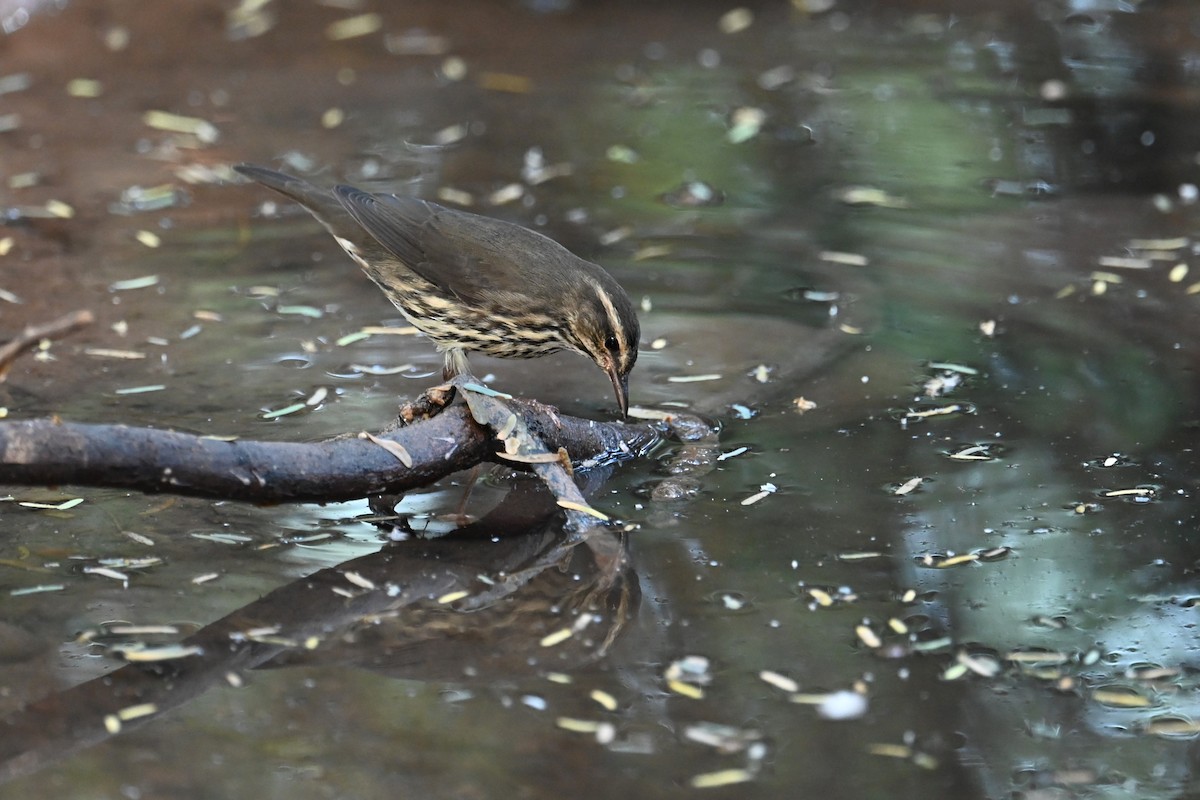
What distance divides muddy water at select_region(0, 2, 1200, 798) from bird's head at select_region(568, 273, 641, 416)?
40cm

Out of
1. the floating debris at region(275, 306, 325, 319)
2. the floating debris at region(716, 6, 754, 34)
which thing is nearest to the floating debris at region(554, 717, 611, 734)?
the floating debris at region(275, 306, 325, 319)

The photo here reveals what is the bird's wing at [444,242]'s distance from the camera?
5.51m

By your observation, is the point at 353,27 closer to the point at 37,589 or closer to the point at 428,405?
the point at 428,405

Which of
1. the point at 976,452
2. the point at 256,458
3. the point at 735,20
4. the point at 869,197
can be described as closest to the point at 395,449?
the point at 256,458

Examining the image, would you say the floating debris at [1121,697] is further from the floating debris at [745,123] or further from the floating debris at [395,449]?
the floating debris at [745,123]

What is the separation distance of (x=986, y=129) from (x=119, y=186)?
5326mm

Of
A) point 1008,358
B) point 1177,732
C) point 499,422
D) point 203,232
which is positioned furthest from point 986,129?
point 1177,732

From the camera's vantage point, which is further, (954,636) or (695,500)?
(695,500)

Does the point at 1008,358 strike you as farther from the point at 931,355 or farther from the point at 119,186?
the point at 119,186

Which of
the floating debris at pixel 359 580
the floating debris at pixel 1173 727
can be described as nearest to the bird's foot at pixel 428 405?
the floating debris at pixel 359 580

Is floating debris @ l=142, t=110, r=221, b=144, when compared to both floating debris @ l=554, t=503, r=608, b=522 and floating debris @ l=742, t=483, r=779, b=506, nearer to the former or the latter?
floating debris @ l=554, t=503, r=608, b=522

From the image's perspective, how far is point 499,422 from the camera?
463cm

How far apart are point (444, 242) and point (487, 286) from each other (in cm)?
33

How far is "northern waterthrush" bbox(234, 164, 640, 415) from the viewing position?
5.30 m
